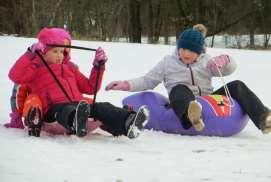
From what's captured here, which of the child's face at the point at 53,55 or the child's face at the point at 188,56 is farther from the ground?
the child's face at the point at 53,55

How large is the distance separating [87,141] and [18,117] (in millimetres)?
650

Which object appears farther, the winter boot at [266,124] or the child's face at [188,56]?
the child's face at [188,56]

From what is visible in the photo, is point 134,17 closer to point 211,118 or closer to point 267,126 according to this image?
point 211,118

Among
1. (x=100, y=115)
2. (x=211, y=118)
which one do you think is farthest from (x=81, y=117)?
(x=211, y=118)

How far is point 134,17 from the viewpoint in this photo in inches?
667

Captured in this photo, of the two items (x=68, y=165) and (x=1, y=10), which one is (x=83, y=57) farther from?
(x=1, y=10)

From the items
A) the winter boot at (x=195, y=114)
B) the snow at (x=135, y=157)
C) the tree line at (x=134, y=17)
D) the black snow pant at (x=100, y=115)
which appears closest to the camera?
the snow at (x=135, y=157)

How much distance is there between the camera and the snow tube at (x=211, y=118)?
4258 millimetres

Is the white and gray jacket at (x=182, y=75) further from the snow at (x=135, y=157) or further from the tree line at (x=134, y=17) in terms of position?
the tree line at (x=134, y=17)

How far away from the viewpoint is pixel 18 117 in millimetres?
4156

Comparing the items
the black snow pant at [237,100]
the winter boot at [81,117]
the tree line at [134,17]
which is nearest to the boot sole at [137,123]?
the winter boot at [81,117]

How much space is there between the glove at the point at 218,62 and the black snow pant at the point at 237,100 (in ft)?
0.54

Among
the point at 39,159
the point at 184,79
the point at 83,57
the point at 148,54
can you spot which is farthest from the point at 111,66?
the point at 39,159

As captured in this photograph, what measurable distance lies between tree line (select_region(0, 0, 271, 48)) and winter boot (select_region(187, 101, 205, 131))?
10.4 m
